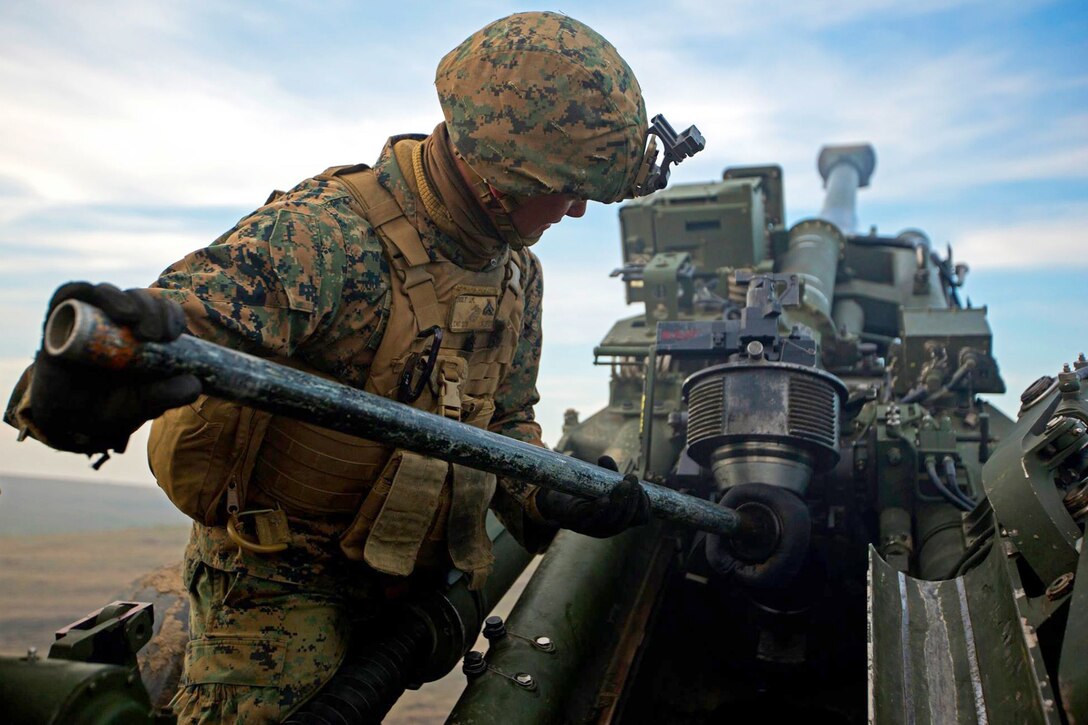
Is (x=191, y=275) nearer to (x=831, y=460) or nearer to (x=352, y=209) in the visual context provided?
(x=352, y=209)

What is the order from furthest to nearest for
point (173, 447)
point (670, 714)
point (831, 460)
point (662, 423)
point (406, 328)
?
point (662, 423) < point (670, 714) < point (831, 460) < point (406, 328) < point (173, 447)

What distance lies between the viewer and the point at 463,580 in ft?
12.7

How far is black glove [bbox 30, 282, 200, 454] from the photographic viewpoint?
1.98 metres

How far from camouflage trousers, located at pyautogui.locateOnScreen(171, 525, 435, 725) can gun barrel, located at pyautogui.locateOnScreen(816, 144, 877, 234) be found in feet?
37.6

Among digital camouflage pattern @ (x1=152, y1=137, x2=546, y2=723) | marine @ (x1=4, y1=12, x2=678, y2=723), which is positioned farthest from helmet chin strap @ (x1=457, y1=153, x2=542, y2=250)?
digital camouflage pattern @ (x1=152, y1=137, x2=546, y2=723)

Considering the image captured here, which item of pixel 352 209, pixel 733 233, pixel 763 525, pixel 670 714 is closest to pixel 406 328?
pixel 352 209

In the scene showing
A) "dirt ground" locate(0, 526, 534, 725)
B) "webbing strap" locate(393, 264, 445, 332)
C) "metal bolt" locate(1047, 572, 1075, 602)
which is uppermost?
"dirt ground" locate(0, 526, 534, 725)

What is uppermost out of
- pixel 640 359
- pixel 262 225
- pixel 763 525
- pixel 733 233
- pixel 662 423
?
pixel 733 233

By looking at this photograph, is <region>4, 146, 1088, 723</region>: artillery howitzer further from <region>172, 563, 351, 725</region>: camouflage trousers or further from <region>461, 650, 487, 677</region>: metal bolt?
<region>172, 563, 351, 725</region>: camouflage trousers

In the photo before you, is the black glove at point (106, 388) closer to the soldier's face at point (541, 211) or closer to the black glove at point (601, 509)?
the soldier's face at point (541, 211)

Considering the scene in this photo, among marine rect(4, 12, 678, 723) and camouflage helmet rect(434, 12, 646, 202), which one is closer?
marine rect(4, 12, 678, 723)

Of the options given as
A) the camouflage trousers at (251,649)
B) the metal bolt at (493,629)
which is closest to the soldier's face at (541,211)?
the camouflage trousers at (251,649)

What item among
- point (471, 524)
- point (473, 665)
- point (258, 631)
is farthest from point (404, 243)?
point (473, 665)

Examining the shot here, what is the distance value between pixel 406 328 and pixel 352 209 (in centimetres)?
39
